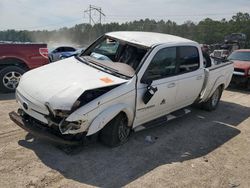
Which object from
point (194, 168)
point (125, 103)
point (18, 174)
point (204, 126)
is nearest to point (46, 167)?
point (18, 174)

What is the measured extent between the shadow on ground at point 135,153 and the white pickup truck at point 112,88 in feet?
0.92

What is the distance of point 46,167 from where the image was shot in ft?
13.8

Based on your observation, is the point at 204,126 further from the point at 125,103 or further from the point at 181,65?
the point at 125,103

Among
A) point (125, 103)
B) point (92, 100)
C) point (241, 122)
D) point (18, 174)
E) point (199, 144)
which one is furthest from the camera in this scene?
point (241, 122)

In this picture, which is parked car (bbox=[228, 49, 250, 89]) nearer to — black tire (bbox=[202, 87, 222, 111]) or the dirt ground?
black tire (bbox=[202, 87, 222, 111])

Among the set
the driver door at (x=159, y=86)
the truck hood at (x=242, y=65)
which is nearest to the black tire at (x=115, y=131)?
the driver door at (x=159, y=86)

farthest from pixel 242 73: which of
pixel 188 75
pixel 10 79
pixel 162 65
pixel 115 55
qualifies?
pixel 10 79

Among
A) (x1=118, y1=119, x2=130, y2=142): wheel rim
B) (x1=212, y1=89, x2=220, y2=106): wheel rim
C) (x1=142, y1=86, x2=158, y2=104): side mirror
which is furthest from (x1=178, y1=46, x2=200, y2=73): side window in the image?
(x1=118, y1=119, x2=130, y2=142): wheel rim

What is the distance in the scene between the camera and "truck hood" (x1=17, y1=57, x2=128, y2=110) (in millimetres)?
4234

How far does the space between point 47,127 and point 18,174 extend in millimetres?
806

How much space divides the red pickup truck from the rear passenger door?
4211 mm

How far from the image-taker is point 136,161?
463cm

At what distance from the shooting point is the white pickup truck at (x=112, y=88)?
4.29 meters

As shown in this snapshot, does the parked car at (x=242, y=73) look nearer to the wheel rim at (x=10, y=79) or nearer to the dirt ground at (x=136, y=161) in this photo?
the dirt ground at (x=136, y=161)
